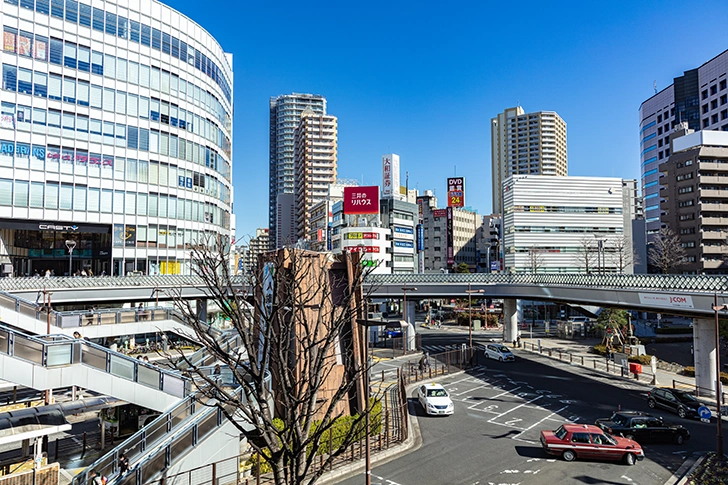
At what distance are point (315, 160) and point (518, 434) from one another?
118935 millimetres

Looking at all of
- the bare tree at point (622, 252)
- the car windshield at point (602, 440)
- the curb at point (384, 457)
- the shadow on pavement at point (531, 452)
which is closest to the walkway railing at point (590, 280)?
the curb at point (384, 457)

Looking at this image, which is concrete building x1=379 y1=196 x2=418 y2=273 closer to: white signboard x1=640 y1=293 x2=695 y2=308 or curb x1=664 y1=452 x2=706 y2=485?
white signboard x1=640 y1=293 x2=695 y2=308

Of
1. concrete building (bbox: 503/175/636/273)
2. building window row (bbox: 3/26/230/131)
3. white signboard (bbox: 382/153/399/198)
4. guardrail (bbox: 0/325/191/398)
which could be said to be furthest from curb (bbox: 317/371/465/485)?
concrete building (bbox: 503/175/636/273)

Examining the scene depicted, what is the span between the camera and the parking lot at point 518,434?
58.7ft

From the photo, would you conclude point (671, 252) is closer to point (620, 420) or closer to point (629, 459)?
point (620, 420)

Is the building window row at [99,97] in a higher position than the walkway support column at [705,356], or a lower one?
higher

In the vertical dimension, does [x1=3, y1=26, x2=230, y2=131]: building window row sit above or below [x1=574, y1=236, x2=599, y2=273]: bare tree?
above

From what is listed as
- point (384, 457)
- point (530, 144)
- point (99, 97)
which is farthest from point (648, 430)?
point (530, 144)

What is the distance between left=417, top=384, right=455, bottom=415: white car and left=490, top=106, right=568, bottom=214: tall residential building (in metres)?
143

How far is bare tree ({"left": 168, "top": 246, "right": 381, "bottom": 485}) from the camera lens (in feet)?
29.7

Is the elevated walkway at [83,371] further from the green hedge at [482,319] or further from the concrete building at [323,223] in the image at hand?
the concrete building at [323,223]

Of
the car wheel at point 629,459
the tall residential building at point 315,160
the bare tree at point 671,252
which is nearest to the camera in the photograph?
the car wheel at point 629,459

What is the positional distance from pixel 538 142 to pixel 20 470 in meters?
175

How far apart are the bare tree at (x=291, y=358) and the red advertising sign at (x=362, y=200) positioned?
178 ft
